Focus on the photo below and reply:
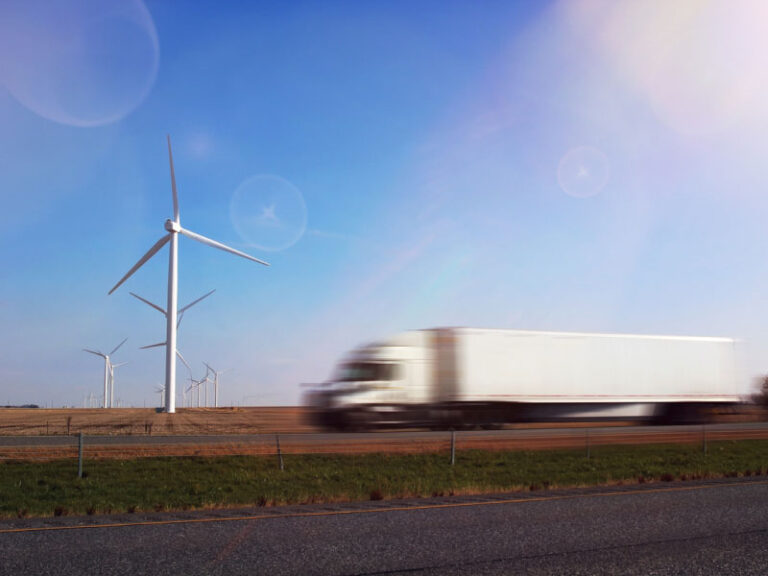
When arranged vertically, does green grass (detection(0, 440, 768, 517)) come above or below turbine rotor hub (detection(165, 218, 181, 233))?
below

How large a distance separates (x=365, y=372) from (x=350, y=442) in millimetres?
2974

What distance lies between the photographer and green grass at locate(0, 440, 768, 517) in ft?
52.4

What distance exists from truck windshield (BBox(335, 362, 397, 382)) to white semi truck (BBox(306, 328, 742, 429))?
4cm

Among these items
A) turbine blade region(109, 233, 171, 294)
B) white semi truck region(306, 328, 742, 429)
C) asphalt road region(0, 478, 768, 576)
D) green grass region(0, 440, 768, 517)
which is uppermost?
turbine blade region(109, 233, 171, 294)

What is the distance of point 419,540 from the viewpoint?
826 cm

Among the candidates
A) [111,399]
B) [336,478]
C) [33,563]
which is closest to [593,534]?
[33,563]

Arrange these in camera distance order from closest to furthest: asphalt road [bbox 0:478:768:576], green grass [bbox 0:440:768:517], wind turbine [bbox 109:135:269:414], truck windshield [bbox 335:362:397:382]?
asphalt road [bbox 0:478:768:576] < green grass [bbox 0:440:768:517] < truck windshield [bbox 335:362:397:382] < wind turbine [bbox 109:135:269:414]

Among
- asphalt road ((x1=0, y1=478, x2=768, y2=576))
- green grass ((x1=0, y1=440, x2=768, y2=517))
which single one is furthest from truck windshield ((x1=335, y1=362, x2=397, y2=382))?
asphalt road ((x1=0, y1=478, x2=768, y2=576))

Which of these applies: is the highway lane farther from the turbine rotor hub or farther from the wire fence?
the turbine rotor hub

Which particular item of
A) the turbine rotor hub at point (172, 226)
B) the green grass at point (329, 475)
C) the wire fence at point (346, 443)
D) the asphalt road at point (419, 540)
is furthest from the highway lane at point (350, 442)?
the turbine rotor hub at point (172, 226)

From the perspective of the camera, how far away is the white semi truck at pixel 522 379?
81.9 feet

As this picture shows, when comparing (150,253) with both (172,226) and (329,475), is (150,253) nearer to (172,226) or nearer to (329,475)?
(172,226)

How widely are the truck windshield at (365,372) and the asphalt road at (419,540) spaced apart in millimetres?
13233

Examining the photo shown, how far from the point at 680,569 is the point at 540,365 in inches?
889
